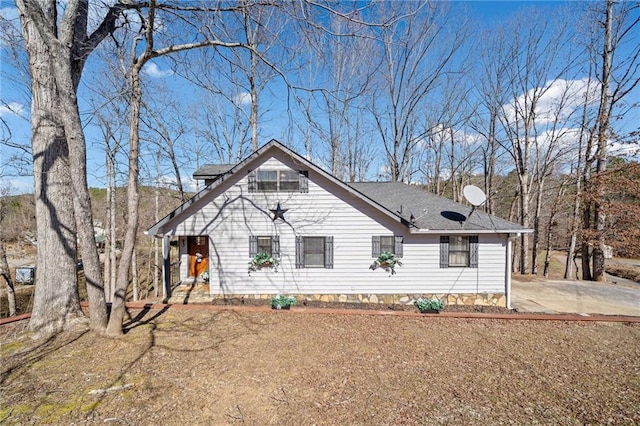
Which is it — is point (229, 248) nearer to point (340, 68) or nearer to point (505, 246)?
point (505, 246)

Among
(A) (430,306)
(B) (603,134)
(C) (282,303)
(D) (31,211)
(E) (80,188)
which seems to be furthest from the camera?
(D) (31,211)

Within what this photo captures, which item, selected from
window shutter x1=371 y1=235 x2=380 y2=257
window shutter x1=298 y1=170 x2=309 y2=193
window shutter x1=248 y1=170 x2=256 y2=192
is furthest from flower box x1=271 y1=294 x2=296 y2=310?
window shutter x1=248 y1=170 x2=256 y2=192

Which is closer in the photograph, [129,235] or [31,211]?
[129,235]

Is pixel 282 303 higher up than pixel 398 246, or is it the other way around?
pixel 398 246

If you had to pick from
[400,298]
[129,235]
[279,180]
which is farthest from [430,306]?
[129,235]

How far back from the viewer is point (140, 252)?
923 inches

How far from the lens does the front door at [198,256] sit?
10008 mm

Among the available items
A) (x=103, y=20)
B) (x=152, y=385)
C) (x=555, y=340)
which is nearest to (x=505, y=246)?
(x=555, y=340)

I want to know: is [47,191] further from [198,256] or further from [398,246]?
[398,246]

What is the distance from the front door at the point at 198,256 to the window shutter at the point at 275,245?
3.21 metres

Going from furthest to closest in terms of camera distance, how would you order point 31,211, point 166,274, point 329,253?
point 31,211
point 329,253
point 166,274

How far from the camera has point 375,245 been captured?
8.55 metres

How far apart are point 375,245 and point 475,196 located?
11.3ft

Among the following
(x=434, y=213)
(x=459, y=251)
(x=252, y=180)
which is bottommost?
(x=459, y=251)
